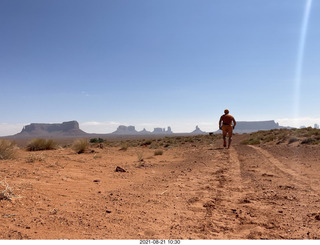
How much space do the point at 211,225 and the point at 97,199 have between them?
227 centimetres

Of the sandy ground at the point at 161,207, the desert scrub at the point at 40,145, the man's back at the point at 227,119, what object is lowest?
the sandy ground at the point at 161,207

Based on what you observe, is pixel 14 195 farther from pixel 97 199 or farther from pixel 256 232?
pixel 256 232

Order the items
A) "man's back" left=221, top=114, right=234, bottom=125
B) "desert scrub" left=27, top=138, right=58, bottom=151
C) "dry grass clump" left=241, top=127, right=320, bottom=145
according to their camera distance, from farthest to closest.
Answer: "desert scrub" left=27, top=138, right=58, bottom=151, "dry grass clump" left=241, top=127, right=320, bottom=145, "man's back" left=221, top=114, right=234, bottom=125

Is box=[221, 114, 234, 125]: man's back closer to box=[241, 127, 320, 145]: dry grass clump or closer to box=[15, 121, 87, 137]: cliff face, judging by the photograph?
box=[241, 127, 320, 145]: dry grass clump

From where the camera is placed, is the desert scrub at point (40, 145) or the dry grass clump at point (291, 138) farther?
the desert scrub at point (40, 145)

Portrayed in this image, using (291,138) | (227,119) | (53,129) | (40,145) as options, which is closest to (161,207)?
(227,119)

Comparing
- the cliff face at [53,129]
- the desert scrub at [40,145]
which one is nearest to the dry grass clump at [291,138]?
the desert scrub at [40,145]

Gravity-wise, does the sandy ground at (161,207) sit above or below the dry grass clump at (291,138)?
below

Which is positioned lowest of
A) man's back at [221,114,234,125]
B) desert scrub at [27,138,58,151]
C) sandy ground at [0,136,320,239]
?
sandy ground at [0,136,320,239]

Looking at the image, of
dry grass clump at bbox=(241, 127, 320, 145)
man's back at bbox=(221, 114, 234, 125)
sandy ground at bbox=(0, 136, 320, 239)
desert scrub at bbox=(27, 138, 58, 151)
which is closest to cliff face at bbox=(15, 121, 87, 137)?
desert scrub at bbox=(27, 138, 58, 151)

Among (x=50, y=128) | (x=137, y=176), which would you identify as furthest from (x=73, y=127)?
(x=137, y=176)

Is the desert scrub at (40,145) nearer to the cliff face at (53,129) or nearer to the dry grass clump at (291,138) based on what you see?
the dry grass clump at (291,138)

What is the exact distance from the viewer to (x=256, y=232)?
9.37 feet

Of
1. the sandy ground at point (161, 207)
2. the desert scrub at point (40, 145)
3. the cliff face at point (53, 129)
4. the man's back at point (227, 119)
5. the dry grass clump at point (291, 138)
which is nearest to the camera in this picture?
the sandy ground at point (161, 207)
